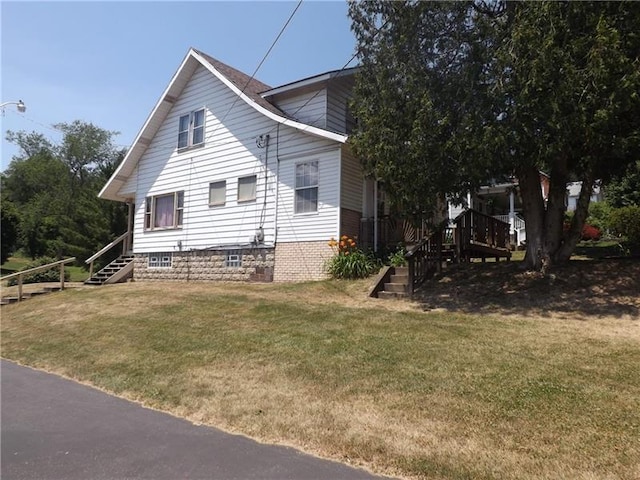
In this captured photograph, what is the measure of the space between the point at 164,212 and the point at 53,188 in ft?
152

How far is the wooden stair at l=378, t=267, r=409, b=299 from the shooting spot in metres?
12.5

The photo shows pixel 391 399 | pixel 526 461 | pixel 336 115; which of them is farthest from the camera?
pixel 336 115

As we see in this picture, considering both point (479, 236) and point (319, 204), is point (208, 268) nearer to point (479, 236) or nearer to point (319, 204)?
point (319, 204)

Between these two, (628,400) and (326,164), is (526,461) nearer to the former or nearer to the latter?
(628,400)

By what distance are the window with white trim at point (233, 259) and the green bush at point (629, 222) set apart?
570 inches

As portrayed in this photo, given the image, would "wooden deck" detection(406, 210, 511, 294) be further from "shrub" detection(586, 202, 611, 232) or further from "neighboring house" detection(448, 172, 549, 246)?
"shrub" detection(586, 202, 611, 232)

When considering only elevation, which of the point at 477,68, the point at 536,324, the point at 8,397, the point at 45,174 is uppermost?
the point at 45,174

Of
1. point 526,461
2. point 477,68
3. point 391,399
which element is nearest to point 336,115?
point 477,68

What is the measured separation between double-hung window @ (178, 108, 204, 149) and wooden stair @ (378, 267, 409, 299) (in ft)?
32.6

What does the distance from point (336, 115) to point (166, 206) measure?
27.5 feet

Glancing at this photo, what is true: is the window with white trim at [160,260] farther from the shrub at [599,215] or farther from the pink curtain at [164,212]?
the shrub at [599,215]

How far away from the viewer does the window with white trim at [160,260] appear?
810 inches

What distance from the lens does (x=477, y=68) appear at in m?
10.5

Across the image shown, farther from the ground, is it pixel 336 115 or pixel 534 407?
pixel 336 115
